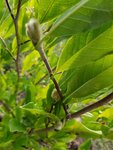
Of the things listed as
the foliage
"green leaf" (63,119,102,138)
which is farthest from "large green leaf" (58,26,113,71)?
"green leaf" (63,119,102,138)

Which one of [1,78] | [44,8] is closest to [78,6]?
[44,8]

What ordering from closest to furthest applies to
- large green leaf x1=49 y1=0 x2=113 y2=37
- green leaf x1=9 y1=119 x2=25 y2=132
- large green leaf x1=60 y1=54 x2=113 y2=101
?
large green leaf x1=49 y1=0 x2=113 y2=37 → large green leaf x1=60 y1=54 x2=113 y2=101 → green leaf x1=9 y1=119 x2=25 y2=132

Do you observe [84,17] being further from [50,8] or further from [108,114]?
[108,114]

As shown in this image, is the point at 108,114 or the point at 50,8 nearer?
the point at 50,8

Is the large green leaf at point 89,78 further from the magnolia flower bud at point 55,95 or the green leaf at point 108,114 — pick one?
the green leaf at point 108,114

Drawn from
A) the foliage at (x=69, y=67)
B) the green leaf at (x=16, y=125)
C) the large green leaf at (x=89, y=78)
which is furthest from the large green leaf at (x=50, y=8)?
the green leaf at (x=16, y=125)

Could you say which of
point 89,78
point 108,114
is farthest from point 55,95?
point 108,114

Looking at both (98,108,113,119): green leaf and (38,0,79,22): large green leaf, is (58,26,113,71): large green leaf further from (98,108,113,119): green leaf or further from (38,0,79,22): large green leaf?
(98,108,113,119): green leaf

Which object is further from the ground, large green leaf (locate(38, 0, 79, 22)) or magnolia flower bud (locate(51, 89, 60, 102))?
large green leaf (locate(38, 0, 79, 22))

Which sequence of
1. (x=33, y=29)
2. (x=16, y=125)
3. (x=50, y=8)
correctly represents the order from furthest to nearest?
1. (x=16, y=125)
2. (x=50, y=8)
3. (x=33, y=29)
